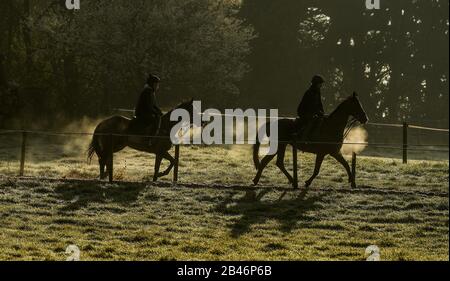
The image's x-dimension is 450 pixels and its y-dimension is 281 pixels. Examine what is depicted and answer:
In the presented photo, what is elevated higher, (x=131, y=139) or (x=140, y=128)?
(x=140, y=128)

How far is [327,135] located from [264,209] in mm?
4116

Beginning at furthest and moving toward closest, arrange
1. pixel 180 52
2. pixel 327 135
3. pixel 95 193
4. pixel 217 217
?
pixel 180 52 → pixel 327 135 → pixel 95 193 → pixel 217 217

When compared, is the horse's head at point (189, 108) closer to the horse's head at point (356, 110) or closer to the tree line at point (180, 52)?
the horse's head at point (356, 110)

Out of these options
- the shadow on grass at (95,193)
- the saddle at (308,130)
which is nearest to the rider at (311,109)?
the saddle at (308,130)

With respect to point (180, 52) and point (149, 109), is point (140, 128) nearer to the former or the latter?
point (149, 109)

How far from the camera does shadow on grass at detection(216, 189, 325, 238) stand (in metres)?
14.8

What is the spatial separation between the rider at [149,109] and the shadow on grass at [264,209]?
3570mm

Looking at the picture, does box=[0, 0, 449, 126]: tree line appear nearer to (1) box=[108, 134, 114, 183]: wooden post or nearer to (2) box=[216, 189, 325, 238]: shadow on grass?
(1) box=[108, 134, 114, 183]: wooden post

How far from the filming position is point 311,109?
63.5 ft

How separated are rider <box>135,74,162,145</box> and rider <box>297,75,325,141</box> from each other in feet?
12.0

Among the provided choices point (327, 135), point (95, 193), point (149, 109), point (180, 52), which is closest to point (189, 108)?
point (149, 109)

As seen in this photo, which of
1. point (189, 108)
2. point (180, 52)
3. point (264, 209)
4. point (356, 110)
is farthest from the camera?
point (180, 52)

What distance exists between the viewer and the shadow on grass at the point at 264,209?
581 inches
